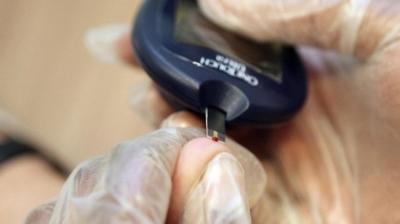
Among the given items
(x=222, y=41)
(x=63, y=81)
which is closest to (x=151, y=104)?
(x=222, y=41)

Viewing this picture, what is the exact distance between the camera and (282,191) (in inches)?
22.4

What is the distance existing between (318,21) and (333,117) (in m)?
0.12

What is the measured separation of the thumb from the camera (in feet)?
1.64

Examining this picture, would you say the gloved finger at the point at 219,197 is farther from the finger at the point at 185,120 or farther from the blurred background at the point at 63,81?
the blurred background at the point at 63,81

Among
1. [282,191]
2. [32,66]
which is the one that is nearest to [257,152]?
[282,191]

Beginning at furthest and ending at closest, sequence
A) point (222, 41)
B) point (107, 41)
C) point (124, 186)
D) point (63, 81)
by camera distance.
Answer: point (63, 81) < point (107, 41) < point (222, 41) < point (124, 186)

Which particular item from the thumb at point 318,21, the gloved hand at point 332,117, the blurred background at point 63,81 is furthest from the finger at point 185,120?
the blurred background at point 63,81

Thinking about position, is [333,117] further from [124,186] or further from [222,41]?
[124,186]

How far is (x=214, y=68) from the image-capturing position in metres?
0.49

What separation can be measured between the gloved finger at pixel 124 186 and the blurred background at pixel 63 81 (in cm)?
54

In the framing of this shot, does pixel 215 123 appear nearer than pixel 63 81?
Yes

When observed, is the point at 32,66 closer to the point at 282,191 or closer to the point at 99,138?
the point at 99,138

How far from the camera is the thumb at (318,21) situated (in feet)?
1.64

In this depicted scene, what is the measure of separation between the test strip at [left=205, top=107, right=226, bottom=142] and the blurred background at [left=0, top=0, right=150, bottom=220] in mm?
474
